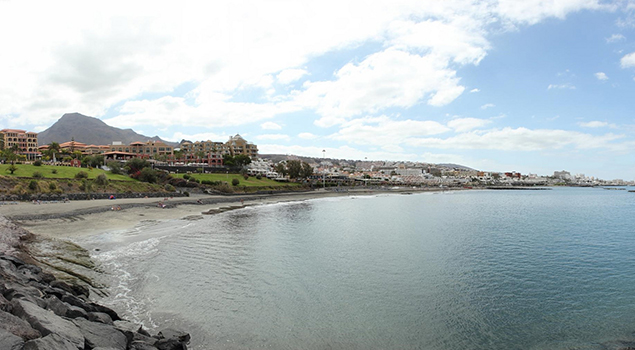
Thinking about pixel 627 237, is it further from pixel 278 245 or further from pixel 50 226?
pixel 50 226

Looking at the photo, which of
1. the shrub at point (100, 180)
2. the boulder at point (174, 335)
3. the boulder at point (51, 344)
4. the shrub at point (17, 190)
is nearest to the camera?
the boulder at point (51, 344)

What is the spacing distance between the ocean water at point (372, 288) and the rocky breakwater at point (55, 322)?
1.27m

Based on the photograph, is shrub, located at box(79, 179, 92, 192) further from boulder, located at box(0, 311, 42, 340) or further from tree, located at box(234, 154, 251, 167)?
tree, located at box(234, 154, 251, 167)

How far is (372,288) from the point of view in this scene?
17.4 m

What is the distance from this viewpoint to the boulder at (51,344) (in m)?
6.53

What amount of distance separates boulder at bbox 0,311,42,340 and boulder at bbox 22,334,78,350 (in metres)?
0.42

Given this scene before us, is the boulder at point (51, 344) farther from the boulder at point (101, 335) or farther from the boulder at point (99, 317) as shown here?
the boulder at point (99, 317)

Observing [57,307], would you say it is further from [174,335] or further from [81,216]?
[81,216]

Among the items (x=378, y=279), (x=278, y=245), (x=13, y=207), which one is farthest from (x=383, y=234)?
(x=13, y=207)

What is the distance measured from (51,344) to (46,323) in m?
1.41

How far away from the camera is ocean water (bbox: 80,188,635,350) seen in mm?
12422

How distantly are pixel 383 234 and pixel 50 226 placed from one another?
96.0 feet

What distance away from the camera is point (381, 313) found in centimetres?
1426

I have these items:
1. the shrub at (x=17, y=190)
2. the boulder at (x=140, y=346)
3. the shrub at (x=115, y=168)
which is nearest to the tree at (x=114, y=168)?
the shrub at (x=115, y=168)
